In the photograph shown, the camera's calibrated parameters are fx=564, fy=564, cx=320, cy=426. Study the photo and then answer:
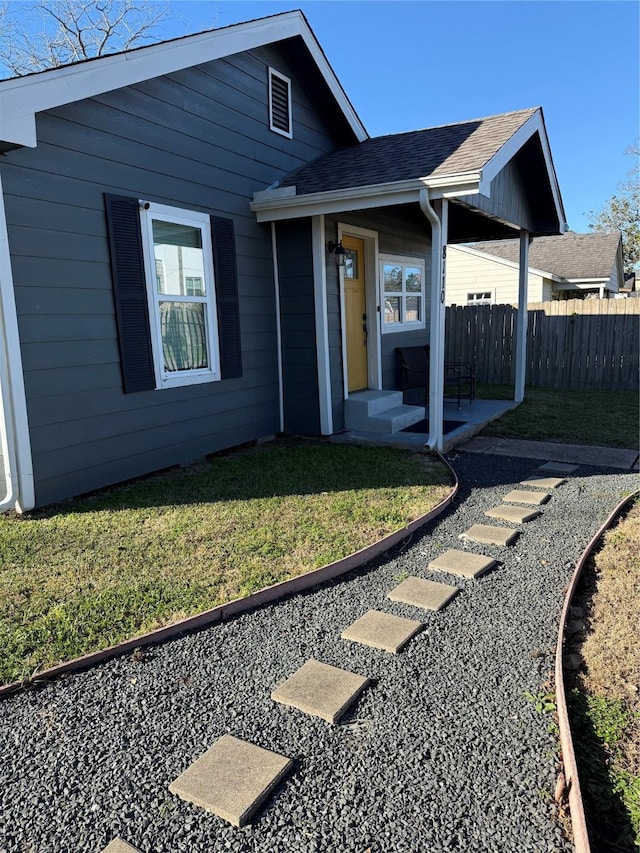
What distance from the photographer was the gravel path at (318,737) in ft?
5.51

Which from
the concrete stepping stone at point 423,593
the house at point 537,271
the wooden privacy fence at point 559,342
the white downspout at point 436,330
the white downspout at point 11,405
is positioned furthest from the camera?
the house at point 537,271

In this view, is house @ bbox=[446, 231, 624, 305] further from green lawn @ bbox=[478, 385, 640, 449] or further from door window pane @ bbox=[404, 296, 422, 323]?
door window pane @ bbox=[404, 296, 422, 323]

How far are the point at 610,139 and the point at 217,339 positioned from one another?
2925 cm

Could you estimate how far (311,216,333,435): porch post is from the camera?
21.1ft

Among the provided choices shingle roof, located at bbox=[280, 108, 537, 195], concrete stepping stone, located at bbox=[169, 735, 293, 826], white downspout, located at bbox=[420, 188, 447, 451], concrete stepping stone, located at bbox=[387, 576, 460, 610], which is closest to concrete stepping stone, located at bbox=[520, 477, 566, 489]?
white downspout, located at bbox=[420, 188, 447, 451]

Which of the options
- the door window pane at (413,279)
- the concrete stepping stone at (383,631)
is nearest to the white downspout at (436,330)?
the door window pane at (413,279)

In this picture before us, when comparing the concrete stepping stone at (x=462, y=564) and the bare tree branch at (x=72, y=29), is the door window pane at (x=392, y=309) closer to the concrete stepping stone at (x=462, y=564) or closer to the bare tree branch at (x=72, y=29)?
the concrete stepping stone at (x=462, y=564)

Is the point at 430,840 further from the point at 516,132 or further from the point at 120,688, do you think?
the point at 516,132

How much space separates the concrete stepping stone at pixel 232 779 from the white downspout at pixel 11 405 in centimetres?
303

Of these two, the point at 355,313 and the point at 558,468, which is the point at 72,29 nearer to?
the point at 355,313

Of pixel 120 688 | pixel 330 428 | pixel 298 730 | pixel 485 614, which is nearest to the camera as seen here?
pixel 298 730

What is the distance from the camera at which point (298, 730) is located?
2.10 meters

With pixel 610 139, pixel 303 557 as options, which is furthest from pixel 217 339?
pixel 610 139

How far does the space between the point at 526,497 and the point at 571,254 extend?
1727 centimetres
